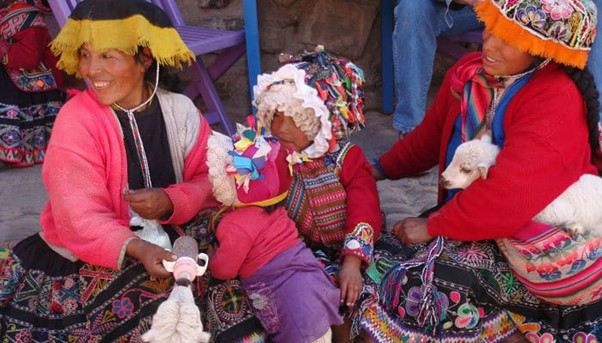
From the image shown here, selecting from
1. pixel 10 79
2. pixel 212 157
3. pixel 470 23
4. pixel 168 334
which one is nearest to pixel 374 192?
pixel 212 157

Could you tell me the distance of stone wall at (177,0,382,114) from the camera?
14.4ft

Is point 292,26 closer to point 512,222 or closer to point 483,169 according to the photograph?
point 483,169

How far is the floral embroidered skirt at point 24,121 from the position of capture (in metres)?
3.96

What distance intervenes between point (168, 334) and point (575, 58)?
145 cm

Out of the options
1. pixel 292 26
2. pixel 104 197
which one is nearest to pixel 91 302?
pixel 104 197

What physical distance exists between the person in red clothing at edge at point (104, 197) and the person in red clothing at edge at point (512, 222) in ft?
2.54

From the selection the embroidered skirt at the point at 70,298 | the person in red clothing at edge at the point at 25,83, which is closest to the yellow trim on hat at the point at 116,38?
the embroidered skirt at the point at 70,298

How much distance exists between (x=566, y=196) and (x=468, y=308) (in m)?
0.49

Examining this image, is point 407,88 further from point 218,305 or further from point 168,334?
point 168,334

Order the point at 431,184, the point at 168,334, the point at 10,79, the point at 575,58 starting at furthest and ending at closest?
the point at 10,79, the point at 431,184, the point at 575,58, the point at 168,334

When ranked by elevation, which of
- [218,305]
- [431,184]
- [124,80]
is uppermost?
[124,80]

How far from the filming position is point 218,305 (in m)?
2.29

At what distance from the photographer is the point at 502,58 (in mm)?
2199

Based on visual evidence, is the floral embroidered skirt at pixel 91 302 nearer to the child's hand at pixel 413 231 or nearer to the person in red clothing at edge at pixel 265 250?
the person in red clothing at edge at pixel 265 250
